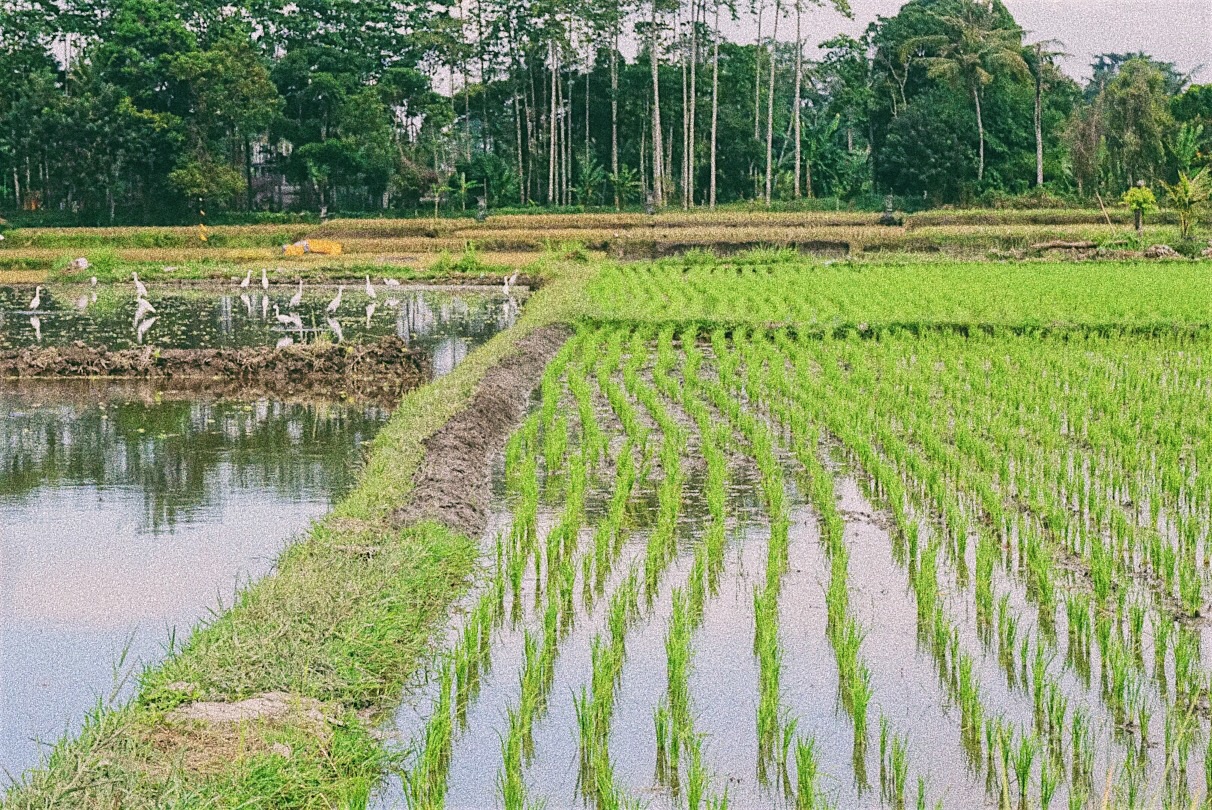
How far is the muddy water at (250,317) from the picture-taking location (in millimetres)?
13727

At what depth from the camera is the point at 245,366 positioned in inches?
440

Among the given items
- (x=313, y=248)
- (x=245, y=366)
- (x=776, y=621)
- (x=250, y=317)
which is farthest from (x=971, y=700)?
(x=313, y=248)

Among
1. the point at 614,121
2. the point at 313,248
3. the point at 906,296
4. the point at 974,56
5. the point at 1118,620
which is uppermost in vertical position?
the point at 974,56

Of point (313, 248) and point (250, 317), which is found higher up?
point (313, 248)

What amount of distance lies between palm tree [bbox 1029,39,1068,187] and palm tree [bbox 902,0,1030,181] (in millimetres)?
374

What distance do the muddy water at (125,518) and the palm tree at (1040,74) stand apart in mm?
26638

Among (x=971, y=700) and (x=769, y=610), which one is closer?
(x=971, y=700)

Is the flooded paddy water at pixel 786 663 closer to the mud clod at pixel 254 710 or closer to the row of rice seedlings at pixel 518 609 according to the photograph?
the row of rice seedlings at pixel 518 609

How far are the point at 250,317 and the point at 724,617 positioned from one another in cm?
1267

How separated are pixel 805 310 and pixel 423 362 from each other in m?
4.31

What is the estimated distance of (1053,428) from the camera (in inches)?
312

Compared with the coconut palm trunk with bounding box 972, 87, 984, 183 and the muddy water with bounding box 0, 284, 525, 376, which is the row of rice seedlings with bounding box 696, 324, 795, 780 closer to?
the muddy water with bounding box 0, 284, 525, 376

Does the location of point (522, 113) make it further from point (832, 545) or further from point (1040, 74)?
point (832, 545)

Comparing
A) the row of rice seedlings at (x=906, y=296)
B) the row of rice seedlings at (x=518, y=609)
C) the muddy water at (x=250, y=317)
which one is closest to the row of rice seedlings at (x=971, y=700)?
the row of rice seedlings at (x=518, y=609)
